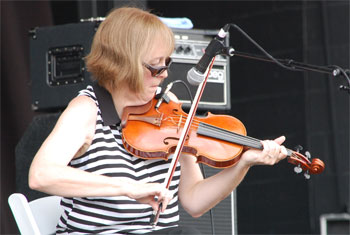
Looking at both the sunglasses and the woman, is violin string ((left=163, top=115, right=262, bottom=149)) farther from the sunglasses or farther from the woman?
the sunglasses

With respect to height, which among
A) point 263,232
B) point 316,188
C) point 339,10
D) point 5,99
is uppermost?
point 339,10

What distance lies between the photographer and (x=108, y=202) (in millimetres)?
2062

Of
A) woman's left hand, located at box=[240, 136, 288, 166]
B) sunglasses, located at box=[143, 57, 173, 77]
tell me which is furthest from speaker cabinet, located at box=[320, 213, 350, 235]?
sunglasses, located at box=[143, 57, 173, 77]

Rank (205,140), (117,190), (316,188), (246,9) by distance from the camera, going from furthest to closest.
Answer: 1. (246,9)
2. (316,188)
3. (205,140)
4. (117,190)

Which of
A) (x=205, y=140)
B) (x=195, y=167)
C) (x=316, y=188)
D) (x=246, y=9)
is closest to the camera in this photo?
(x=205, y=140)

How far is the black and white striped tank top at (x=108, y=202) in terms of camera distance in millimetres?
2057

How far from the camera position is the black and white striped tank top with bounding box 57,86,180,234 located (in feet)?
6.75

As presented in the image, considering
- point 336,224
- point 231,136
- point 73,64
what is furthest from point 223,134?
point 73,64

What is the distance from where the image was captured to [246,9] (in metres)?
4.03

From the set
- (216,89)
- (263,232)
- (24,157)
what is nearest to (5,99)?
(24,157)

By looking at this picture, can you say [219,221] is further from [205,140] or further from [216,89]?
[205,140]

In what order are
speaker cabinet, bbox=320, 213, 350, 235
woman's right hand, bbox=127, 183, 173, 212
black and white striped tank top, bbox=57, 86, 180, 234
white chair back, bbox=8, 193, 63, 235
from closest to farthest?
Answer: 1. woman's right hand, bbox=127, 183, 173, 212
2. white chair back, bbox=8, 193, 63, 235
3. black and white striped tank top, bbox=57, 86, 180, 234
4. speaker cabinet, bbox=320, 213, 350, 235

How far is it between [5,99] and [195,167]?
180cm

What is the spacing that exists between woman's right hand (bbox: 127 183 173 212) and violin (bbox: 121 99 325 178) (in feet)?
0.81
